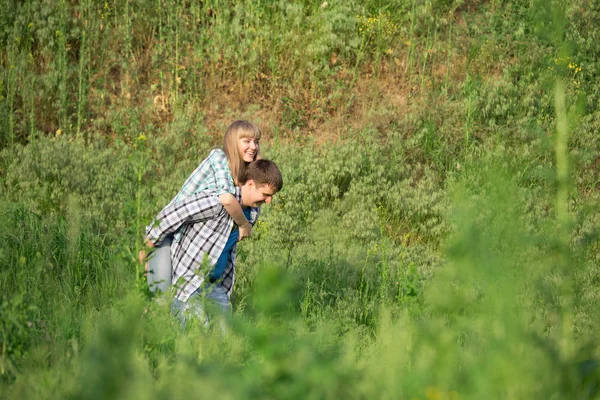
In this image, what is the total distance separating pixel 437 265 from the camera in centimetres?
624

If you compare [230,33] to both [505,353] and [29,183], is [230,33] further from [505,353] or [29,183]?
[505,353]

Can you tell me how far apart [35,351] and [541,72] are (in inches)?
274

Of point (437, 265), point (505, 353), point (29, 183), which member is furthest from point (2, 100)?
point (505, 353)

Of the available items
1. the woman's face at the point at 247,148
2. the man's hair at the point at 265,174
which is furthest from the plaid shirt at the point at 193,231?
the woman's face at the point at 247,148

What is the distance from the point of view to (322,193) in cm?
736

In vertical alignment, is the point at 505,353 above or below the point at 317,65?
below

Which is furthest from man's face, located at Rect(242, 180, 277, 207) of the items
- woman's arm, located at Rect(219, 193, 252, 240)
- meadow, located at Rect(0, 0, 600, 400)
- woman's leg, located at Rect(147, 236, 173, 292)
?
meadow, located at Rect(0, 0, 600, 400)

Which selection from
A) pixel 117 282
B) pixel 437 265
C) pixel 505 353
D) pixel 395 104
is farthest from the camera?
pixel 395 104

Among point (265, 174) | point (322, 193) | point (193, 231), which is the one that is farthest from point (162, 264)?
point (322, 193)

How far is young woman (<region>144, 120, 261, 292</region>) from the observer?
464 cm

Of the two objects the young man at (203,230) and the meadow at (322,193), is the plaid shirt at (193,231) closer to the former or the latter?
the young man at (203,230)

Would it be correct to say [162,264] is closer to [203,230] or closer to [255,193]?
[203,230]

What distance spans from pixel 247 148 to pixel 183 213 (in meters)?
0.72

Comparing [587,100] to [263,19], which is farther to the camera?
[263,19]
